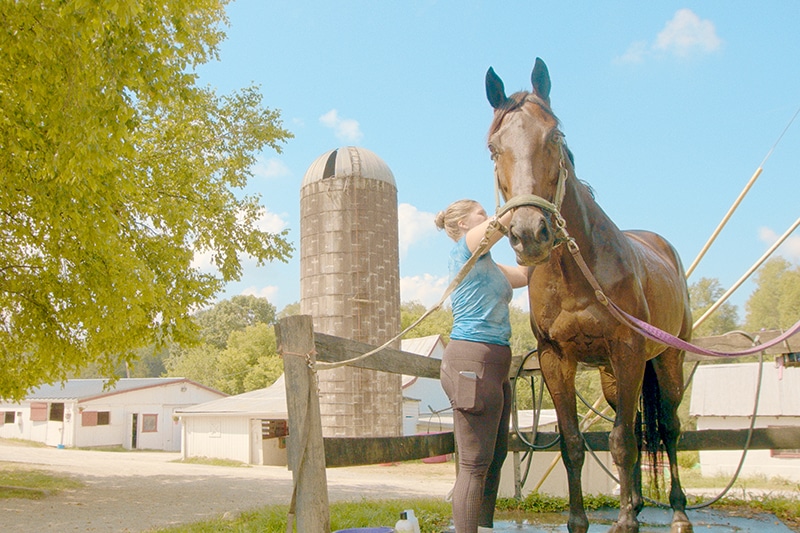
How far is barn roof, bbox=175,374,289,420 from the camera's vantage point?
24922mm

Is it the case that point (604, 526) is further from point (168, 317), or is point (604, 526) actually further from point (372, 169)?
point (372, 169)

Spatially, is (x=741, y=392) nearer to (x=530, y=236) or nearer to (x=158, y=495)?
(x=158, y=495)

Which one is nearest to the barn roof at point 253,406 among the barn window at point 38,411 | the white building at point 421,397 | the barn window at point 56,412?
the white building at point 421,397

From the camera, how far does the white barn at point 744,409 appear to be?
2186 cm

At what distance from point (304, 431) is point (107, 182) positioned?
612 cm

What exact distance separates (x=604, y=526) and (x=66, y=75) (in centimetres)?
669

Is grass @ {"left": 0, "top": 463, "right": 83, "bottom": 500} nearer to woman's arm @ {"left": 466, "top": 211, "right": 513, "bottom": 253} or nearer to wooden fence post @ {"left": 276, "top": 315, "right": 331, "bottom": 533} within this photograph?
wooden fence post @ {"left": 276, "top": 315, "right": 331, "bottom": 533}

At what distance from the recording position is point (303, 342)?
280 centimetres

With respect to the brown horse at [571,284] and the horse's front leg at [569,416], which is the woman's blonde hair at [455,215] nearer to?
the brown horse at [571,284]

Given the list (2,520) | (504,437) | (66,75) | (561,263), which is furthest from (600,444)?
(2,520)

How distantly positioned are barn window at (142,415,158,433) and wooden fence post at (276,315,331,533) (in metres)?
36.6

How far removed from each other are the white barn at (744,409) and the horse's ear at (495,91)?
2132 centimetres

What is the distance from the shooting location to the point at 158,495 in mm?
13523

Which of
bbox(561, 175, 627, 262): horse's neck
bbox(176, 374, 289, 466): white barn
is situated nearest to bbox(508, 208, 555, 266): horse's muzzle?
bbox(561, 175, 627, 262): horse's neck
